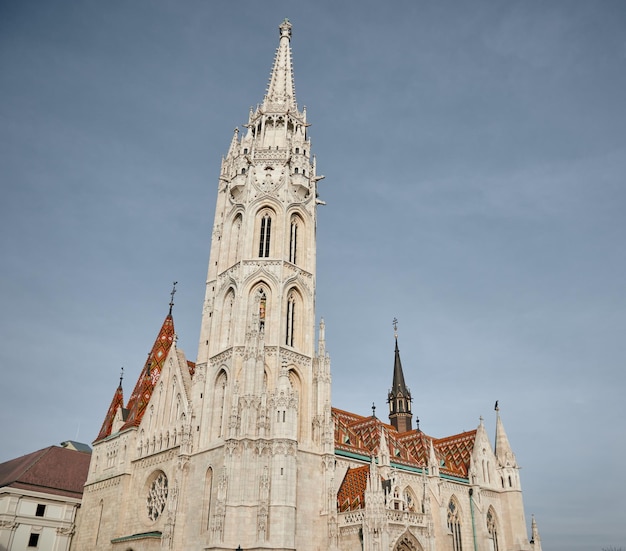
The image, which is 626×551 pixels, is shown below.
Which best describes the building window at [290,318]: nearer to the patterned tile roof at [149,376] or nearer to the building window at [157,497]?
the building window at [157,497]

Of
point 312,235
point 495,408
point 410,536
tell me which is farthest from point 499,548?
point 312,235

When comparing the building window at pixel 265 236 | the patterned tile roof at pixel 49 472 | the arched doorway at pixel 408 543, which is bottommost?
the arched doorway at pixel 408 543

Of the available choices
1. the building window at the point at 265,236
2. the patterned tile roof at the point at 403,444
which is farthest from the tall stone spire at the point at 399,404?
the building window at the point at 265,236

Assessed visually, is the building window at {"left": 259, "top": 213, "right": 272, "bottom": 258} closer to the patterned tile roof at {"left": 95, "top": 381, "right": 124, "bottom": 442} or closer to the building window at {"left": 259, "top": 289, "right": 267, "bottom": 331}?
the building window at {"left": 259, "top": 289, "right": 267, "bottom": 331}

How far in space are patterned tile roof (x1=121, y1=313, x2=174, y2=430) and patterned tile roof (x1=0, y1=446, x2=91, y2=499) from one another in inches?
374

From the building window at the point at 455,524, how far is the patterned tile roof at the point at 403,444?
2227 mm

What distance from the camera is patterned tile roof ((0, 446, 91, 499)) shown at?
1690 inches

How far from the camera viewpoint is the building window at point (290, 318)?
34.3 meters

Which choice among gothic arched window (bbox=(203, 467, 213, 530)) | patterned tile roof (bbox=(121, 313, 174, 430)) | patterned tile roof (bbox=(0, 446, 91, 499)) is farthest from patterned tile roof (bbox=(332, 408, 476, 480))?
patterned tile roof (bbox=(0, 446, 91, 499))

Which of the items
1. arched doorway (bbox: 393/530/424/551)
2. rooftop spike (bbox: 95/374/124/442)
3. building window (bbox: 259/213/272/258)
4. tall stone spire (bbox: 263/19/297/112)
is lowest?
arched doorway (bbox: 393/530/424/551)

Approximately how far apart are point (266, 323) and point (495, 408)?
24274mm

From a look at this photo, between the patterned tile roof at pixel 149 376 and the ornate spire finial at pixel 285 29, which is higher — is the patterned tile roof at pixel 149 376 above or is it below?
below

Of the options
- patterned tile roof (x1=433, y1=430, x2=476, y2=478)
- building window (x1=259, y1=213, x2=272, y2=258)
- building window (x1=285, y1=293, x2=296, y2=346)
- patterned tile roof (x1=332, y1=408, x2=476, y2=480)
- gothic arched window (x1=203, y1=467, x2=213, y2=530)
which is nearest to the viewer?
gothic arched window (x1=203, y1=467, x2=213, y2=530)

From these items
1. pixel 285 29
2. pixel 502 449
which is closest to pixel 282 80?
pixel 285 29
